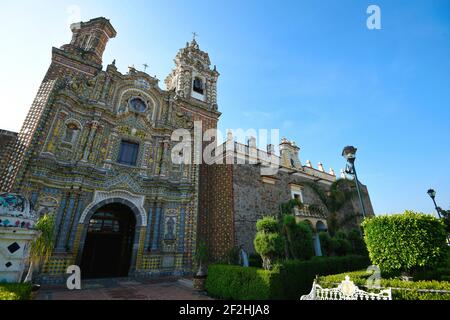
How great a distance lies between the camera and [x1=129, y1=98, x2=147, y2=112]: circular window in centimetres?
1474

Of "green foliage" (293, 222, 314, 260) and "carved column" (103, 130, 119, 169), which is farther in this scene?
"carved column" (103, 130, 119, 169)

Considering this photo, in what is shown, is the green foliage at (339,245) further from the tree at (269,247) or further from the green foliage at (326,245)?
the tree at (269,247)

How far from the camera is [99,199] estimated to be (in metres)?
11.8

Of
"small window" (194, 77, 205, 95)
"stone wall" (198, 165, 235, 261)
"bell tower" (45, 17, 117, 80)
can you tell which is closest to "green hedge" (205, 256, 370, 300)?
"stone wall" (198, 165, 235, 261)

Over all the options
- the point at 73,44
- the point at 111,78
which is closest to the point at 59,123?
the point at 111,78

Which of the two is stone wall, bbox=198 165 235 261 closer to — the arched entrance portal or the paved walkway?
the paved walkway

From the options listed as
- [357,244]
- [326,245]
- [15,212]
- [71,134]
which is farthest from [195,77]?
[357,244]

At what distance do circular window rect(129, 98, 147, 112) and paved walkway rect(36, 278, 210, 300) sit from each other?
10.5m

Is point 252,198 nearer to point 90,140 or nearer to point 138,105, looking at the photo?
point 138,105

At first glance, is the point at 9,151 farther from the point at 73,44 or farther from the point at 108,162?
the point at 73,44

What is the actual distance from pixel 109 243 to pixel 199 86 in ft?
47.8

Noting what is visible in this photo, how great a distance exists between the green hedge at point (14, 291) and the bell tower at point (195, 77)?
15.6m
